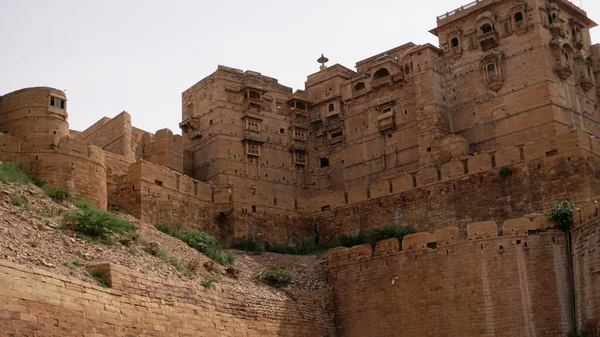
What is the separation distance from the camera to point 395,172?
113 ft

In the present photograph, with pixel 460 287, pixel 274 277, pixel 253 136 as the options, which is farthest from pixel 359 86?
pixel 460 287

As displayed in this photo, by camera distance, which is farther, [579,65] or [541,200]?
[579,65]

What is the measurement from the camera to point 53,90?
24969mm

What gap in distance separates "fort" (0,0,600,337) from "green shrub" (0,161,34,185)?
0.40m

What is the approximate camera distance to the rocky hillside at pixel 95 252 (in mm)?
16953

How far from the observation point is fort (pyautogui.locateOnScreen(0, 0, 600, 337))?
21.0 meters

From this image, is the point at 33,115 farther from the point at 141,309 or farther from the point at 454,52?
the point at 454,52

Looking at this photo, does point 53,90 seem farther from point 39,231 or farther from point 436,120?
point 436,120

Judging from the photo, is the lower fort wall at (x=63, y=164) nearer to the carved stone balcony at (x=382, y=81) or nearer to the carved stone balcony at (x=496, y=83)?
the carved stone balcony at (x=382, y=81)

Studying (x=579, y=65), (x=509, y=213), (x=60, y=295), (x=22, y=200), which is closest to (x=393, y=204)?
(x=509, y=213)

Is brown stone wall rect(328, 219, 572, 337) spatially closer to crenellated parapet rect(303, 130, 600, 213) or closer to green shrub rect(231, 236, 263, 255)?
green shrub rect(231, 236, 263, 255)

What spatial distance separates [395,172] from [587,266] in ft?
48.2

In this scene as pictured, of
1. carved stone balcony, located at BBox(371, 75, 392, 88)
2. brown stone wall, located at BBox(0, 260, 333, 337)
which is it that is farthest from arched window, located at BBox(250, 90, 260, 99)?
brown stone wall, located at BBox(0, 260, 333, 337)

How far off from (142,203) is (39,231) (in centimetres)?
860
